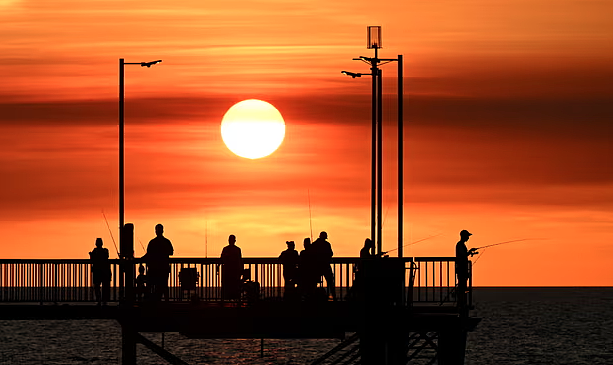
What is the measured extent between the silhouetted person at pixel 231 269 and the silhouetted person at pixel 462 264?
6.70 metres

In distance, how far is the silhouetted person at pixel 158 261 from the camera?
134 ft

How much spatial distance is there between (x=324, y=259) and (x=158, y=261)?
4.88 meters

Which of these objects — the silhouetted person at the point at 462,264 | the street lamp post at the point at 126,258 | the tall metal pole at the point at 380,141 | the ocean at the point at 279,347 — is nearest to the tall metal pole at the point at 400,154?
the tall metal pole at the point at 380,141

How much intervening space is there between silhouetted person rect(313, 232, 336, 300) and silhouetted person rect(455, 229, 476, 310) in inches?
153

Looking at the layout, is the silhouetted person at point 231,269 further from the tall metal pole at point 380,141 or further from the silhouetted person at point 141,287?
the tall metal pole at point 380,141

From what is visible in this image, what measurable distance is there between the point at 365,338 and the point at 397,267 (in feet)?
7.35

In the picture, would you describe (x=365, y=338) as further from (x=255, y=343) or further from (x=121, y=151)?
(x=255, y=343)

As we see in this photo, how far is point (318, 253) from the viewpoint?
43.2 metres

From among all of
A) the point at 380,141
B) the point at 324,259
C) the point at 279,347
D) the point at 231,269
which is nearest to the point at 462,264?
the point at 324,259

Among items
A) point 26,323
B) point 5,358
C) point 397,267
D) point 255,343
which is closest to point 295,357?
point 5,358

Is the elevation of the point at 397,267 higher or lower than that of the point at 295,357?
higher

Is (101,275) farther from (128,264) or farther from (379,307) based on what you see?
(379,307)

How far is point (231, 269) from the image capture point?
140ft

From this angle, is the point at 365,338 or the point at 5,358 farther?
the point at 5,358
